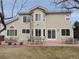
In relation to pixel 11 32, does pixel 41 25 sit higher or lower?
higher

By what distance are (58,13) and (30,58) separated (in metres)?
27.0

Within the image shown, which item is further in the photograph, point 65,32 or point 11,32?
point 11,32

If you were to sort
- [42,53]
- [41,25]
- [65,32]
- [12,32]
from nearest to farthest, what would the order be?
[42,53] < [65,32] < [41,25] < [12,32]

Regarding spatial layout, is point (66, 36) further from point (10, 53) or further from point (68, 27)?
point (10, 53)

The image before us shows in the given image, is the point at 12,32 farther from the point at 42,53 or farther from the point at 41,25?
the point at 42,53

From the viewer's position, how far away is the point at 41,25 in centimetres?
4969

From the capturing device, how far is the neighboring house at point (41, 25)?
1941 inches

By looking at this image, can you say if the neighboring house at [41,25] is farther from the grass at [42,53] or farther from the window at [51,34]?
the grass at [42,53]

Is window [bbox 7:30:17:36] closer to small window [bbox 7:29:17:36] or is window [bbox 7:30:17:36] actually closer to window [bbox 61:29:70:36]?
small window [bbox 7:29:17:36]

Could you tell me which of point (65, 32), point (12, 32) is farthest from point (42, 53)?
point (12, 32)

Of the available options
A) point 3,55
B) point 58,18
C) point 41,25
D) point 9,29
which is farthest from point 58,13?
point 3,55

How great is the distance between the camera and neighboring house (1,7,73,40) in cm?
Result: 4931

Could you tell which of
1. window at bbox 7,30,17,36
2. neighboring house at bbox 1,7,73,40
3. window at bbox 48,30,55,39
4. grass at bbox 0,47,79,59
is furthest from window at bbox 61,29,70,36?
grass at bbox 0,47,79,59

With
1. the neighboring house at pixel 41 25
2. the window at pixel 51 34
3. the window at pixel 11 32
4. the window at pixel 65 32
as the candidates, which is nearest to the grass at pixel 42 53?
the window at pixel 65 32
